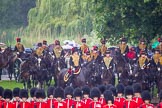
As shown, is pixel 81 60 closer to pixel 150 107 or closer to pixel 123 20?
pixel 123 20

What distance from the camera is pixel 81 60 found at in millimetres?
26938

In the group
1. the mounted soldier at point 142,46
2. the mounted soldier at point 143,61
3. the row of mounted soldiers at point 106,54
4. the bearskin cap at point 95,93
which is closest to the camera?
the bearskin cap at point 95,93

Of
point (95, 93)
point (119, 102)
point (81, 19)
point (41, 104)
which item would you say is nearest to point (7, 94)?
point (41, 104)

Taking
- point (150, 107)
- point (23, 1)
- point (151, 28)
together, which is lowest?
point (150, 107)

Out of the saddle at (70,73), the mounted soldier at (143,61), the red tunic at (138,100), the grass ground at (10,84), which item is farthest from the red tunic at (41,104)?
the grass ground at (10,84)

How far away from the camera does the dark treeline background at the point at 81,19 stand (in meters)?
28.8

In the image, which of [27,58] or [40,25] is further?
[40,25]

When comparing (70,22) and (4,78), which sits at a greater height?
(70,22)

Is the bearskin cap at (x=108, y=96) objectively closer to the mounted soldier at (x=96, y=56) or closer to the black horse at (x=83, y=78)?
the black horse at (x=83, y=78)

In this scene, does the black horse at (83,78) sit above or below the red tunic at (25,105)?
above

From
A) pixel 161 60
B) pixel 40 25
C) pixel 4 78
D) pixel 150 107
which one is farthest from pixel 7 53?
pixel 40 25

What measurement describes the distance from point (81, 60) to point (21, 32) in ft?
85.8

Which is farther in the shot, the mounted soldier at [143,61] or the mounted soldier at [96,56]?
the mounted soldier at [96,56]

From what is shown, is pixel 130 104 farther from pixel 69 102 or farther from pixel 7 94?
pixel 7 94
